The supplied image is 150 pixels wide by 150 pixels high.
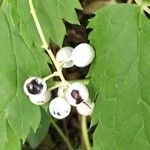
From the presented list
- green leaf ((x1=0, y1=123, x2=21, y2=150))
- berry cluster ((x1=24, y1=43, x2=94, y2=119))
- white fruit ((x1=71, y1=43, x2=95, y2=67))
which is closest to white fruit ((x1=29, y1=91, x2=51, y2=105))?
berry cluster ((x1=24, y1=43, x2=94, y2=119))

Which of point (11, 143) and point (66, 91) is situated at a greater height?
point (66, 91)

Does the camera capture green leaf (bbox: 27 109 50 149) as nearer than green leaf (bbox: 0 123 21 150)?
No

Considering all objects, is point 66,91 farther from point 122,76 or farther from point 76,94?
point 122,76

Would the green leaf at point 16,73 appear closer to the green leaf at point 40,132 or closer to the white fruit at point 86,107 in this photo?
the white fruit at point 86,107

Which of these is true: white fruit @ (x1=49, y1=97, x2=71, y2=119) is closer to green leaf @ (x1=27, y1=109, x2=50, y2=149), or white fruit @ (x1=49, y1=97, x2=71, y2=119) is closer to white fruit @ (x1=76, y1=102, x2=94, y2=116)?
white fruit @ (x1=76, y1=102, x2=94, y2=116)

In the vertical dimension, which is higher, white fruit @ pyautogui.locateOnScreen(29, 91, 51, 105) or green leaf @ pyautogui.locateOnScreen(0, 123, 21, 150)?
white fruit @ pyautogui.locateOnScreen(29, 91, 51, 105)

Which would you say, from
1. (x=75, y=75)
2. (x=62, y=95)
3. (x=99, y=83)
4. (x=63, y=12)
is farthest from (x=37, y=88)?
(x=75, y=75)

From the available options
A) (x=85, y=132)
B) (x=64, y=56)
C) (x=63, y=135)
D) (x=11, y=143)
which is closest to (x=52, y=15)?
(x=64, y=56)
